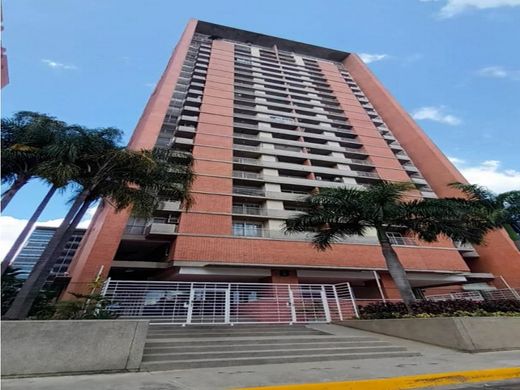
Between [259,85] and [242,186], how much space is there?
20131 millimetres

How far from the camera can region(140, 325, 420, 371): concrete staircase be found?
19.6 ft

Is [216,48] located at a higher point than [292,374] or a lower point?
higher

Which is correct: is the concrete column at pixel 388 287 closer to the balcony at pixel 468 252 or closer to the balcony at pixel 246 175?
the balcony at pixel 468 252

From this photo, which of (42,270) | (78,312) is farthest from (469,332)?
(42,270)

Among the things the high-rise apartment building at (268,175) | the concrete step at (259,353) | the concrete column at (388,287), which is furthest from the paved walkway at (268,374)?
the concrete column at (388,287)

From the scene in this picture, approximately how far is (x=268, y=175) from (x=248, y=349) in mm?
19874

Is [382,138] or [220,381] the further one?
[382,138]

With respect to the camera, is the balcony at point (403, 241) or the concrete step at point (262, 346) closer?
the concrete step at point (262, 346)

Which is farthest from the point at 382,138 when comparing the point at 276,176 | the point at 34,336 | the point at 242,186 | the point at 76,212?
the point at 34,336

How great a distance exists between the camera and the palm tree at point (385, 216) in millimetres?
11805

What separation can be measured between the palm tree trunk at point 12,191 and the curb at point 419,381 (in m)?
8.91

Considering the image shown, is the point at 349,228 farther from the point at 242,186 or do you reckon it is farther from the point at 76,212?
the point at 242,186

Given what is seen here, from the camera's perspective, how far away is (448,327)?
7777mm

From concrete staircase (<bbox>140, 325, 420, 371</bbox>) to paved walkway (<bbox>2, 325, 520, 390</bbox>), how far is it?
34 cm
